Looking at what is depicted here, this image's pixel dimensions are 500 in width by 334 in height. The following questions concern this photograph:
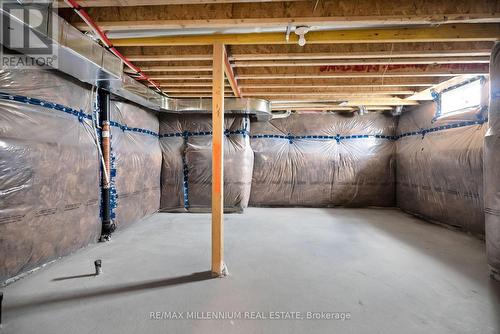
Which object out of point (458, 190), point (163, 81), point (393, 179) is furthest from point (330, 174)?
point (163, 81)

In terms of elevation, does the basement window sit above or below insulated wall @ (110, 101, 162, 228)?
above

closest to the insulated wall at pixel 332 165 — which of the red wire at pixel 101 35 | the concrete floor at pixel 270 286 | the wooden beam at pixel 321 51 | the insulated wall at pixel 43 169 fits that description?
the concrete floor at pixel 270 286

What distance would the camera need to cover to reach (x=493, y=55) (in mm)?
1873

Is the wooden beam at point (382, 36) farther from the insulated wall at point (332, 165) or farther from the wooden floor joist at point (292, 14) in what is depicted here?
the insulated wall at point (332, 165)

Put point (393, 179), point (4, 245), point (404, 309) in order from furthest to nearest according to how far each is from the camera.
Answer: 1. point (393, 179)
2. point (4, 245)
3. point (404, 309)

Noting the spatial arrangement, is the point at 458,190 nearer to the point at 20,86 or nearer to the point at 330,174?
the point at 330,174

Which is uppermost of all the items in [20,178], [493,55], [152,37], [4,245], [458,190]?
[152,37]

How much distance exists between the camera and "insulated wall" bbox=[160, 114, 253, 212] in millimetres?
4164

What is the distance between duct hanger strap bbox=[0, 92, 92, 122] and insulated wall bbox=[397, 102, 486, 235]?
439 cm

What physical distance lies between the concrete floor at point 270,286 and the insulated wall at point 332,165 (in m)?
1.82

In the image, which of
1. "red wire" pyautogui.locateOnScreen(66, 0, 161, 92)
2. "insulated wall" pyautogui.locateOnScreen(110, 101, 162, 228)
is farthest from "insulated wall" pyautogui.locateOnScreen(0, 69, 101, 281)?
"red wire" pyautogui.locateOnScreen(66, 0, 161, 92)

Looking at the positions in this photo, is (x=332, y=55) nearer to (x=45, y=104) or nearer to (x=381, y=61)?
(x=381, y=61)

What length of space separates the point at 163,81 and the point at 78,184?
1643mm

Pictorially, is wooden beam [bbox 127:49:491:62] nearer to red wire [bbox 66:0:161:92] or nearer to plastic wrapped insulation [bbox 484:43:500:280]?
red wire [bbox 66:0:161:92]
